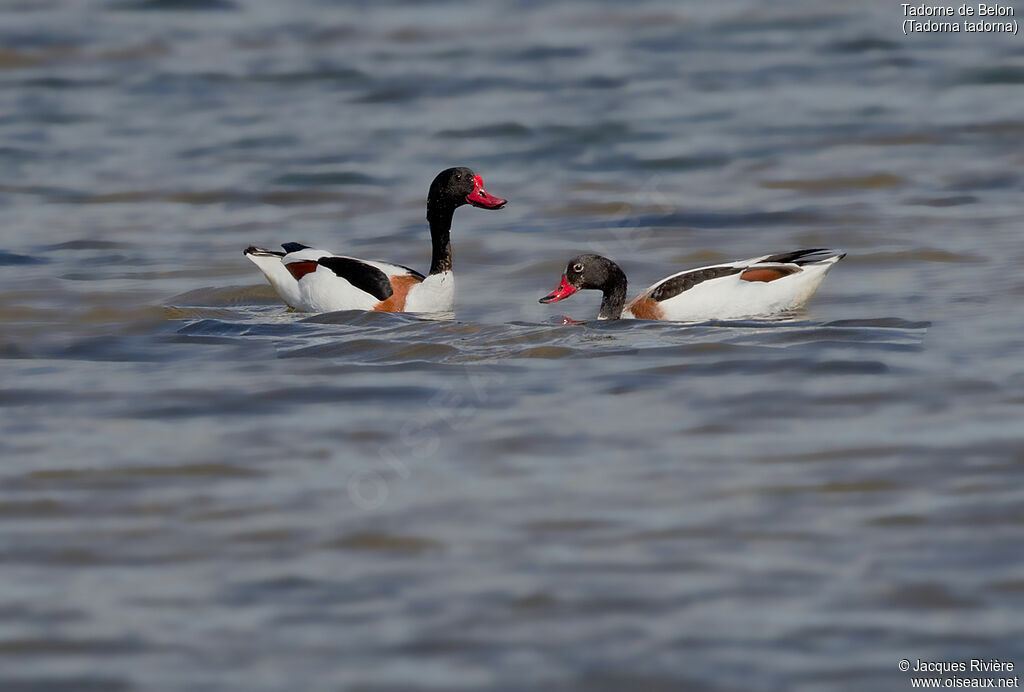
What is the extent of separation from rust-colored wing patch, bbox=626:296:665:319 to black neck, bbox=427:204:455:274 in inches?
61.4

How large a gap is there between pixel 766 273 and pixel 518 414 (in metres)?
3.00

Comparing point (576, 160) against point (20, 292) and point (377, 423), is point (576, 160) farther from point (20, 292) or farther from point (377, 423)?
point (377, 423)

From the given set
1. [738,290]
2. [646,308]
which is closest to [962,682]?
[738,290]

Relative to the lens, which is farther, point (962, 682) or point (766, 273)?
point (766, 273)

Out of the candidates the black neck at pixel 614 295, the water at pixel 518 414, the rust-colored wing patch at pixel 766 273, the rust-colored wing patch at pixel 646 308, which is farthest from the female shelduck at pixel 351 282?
the rust-colored wing patch at pixel 766 273

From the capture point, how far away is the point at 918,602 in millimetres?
5172

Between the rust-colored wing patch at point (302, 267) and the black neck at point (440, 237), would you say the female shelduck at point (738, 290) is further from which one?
the rust-colored wing patch at point (302, 267)

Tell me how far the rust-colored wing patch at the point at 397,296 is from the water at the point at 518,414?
0.24 m

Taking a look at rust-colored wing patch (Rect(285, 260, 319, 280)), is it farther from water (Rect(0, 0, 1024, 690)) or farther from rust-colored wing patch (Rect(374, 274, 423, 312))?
rust-colored wing patch (Rect(374, 274, 423, 312))

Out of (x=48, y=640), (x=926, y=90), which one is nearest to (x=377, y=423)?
Result: (x=48, y=640)

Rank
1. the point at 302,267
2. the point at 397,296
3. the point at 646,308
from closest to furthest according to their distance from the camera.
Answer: the point at 646,308 → the point at 397,296 → the point at 302,267

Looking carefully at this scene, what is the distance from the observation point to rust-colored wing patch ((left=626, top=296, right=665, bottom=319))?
32.5ft

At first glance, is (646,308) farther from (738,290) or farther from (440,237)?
(440,237)

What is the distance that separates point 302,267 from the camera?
10773 millimetres
